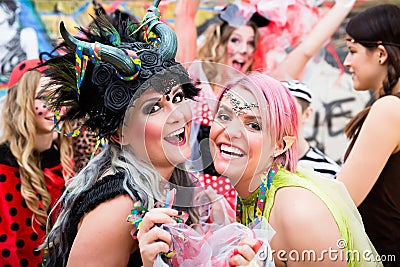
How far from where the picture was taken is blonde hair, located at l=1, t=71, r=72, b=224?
8.02 feet

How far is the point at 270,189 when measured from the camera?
1.58m

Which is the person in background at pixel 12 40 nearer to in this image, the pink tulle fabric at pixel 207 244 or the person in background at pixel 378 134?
the person in background at pixel 378 134

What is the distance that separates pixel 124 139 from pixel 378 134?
3.62 ft

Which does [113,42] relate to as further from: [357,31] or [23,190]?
[357,31]

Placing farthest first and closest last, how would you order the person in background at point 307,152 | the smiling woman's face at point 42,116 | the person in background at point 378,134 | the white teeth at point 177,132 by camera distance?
the person in background at point 307,152 < the smiling woman's face at point 42,116 < the person in background at point 378,134 < the white teeth at point 177,132

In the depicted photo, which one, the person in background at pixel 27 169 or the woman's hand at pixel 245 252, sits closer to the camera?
the woman's hand at pixel 245 252

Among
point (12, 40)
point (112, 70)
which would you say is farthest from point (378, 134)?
point (12, 40)

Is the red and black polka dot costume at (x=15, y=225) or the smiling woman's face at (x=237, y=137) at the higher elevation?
the smiling woman's face at (x=237, y=137)

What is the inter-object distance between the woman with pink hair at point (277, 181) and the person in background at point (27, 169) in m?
1.09

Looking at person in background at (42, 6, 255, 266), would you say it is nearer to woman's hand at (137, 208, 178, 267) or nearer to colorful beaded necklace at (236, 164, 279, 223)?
woman's hand at (137, 208, 178, 267)

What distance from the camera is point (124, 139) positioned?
5.19ft

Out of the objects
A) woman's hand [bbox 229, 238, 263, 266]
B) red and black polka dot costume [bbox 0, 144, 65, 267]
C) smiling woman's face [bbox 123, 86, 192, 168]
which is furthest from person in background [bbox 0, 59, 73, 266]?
woman's hand [bbox 229, 238, 263, 266]

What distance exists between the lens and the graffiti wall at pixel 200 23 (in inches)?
147

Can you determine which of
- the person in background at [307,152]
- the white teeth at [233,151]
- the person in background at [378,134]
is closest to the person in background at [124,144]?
the white teeth at [233,151]
